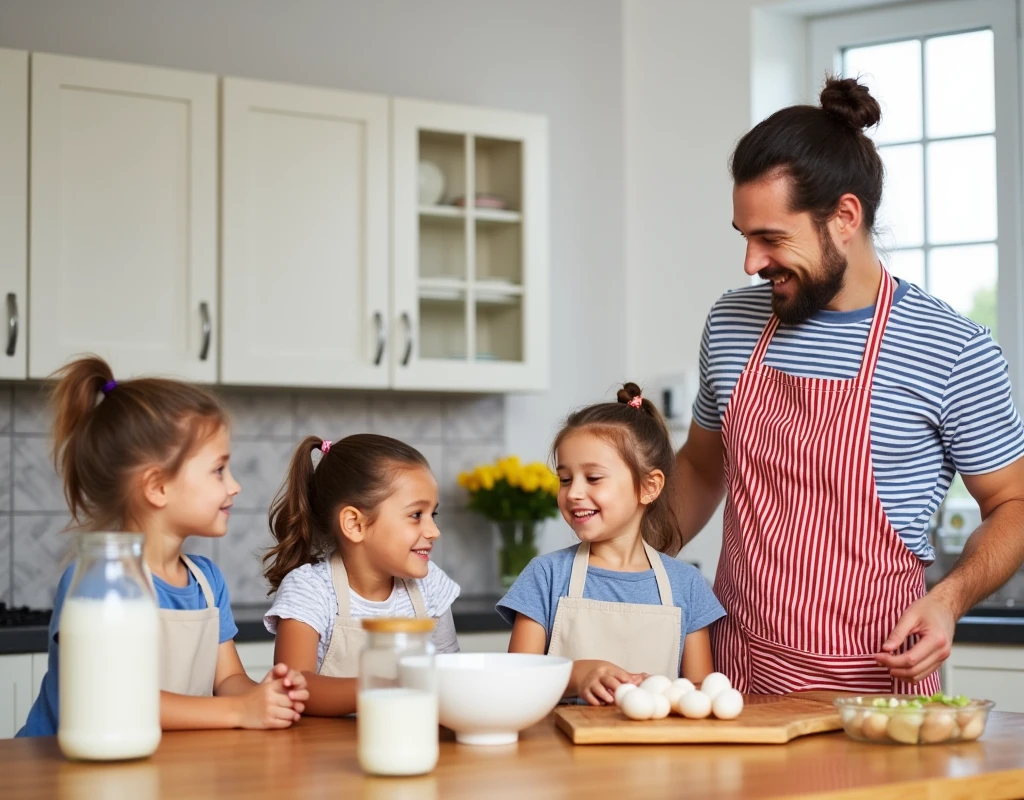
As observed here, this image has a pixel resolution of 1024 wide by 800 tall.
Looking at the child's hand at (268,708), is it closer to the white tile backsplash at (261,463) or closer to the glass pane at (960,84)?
the white tile backsplash at (261,463)

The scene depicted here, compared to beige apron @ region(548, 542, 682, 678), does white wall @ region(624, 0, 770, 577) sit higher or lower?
higher

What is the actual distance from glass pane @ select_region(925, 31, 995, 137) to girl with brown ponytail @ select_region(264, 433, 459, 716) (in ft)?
7.54

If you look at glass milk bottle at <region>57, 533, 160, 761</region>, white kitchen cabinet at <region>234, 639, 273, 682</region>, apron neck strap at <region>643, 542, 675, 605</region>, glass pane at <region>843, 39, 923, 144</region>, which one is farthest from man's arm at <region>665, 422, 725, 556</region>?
glass pane at <region>843, 39, 923, 144</region>

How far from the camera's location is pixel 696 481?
222 cm

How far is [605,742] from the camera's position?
138 centimetres

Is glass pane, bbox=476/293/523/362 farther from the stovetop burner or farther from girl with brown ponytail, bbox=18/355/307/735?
girl with brown ponytail, bbox=18/355/307/735

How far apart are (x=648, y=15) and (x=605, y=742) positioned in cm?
310

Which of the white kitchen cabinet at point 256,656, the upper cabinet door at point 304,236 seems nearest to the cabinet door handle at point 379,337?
the upper cabinet door at point 304,236

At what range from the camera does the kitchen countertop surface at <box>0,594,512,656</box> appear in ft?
9.11

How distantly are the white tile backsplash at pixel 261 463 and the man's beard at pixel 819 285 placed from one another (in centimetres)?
178

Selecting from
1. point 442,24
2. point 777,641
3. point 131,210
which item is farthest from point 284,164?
point 777,641

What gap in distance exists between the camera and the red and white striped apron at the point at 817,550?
6.05 ft

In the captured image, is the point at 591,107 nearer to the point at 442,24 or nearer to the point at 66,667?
the point at 442,24

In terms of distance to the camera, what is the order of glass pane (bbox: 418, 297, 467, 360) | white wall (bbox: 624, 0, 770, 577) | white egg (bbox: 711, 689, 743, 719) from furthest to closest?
white wall (bbox: 624, 0, 770, 577), glass pane (bbox: 418, 297, 467, 360), white egg (bbox: 711, 689, 743, 719)
